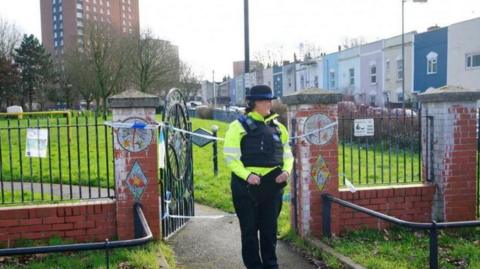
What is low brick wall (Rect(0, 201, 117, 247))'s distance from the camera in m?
5.38

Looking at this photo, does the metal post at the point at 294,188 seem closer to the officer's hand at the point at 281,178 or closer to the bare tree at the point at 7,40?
the officer's hand at the point at 281,178

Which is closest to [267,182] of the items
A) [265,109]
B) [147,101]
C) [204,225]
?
[265,109]

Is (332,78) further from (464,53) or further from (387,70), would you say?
(464,53)

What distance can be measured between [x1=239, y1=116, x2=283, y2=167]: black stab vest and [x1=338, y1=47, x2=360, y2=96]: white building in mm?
36384

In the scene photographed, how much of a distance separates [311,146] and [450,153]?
1922 millimetres

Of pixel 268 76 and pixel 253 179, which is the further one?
pixel 268 76

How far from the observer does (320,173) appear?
19.5 feet

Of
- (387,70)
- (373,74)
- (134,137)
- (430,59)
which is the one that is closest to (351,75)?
(373,74)

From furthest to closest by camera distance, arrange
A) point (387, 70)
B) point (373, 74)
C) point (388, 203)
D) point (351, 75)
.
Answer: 1. point (351, 75)
2. point (373, 74)
3. point (387, 70)
4. point (388, 203)

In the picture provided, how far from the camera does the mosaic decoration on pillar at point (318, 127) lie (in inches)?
231

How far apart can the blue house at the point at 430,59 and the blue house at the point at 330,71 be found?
451 inches

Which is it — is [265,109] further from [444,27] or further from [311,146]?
[444,27]

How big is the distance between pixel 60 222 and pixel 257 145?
2615 mm

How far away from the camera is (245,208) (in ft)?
14.6
